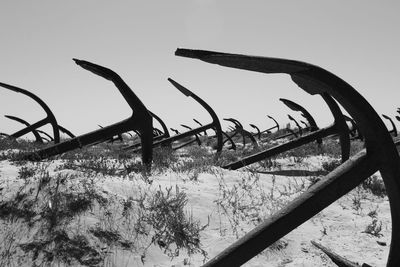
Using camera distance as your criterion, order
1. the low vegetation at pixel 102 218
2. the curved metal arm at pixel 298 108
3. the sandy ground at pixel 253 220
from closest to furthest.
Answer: the low vegetation at pixel 102 218 < the sandy ground at pixel 253 220 < the curved metal arm at pixel 298 108

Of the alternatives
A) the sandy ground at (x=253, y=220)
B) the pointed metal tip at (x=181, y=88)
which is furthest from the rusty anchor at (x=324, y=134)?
the pointed metal tip at (x=181, y=88)

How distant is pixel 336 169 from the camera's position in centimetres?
170

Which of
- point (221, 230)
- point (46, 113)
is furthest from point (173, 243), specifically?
point (46, 113)

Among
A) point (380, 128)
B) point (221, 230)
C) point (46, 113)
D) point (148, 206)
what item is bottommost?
point (221, 230)

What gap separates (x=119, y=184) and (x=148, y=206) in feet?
1.64

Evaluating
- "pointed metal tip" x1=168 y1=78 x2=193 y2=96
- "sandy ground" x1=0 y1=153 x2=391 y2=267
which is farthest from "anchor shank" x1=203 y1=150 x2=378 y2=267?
"pointed metal tip" x1=168 y1=78 x2=193 y2=96

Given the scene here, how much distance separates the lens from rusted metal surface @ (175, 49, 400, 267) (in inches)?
61.7

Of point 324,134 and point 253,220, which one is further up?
point 324,134

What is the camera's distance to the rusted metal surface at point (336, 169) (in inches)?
61.7

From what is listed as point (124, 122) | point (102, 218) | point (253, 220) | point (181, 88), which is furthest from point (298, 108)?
point (102, 218)

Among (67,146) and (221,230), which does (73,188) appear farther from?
(67,146)

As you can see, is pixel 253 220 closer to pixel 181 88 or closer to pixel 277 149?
pixel 277 149

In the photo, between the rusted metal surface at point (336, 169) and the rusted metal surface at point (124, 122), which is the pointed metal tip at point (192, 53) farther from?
the rusted metal surface at point (124, 122)

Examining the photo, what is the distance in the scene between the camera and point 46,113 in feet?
22.6
